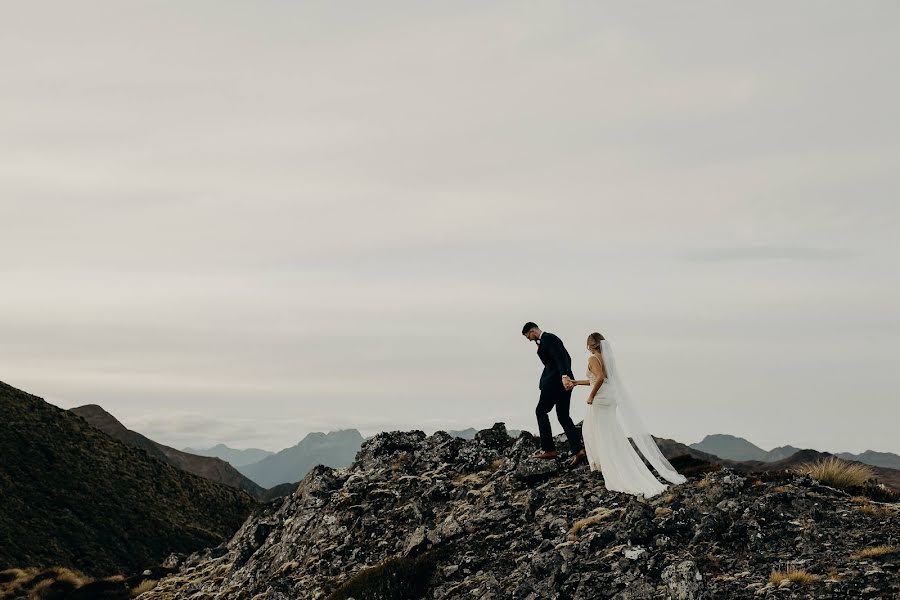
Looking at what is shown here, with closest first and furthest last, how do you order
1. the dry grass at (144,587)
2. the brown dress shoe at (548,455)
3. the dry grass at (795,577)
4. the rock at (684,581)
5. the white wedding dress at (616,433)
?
the dry grass at (795,577) < the rock at (684,581) < the white wedding dress at (616,433) < the brown dress shoe at (548,455) < the dry grass at (144,587)

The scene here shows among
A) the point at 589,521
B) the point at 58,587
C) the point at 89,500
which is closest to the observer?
the point at 589,521

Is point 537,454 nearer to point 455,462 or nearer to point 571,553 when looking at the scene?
point 455,462

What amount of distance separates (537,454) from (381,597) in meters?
8.82

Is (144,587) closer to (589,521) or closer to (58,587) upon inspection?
(58,587)

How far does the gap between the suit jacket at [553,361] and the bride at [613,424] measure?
3.43 feet

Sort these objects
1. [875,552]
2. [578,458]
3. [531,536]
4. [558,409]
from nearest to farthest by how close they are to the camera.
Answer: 1. [875,552]
2. [531,536]
3. [558,409]
4. [578,458]

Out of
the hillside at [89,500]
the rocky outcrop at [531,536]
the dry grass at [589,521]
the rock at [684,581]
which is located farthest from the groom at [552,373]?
the hillside at [89,500]

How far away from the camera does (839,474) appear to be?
26.1 m

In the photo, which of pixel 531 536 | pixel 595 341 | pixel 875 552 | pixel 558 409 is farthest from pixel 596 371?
pixel 875 552

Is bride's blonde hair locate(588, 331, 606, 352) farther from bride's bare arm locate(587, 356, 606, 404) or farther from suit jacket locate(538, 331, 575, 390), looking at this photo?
suit jacket locate(538, 331, 575, 390)

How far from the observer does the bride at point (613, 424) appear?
24.5 metres

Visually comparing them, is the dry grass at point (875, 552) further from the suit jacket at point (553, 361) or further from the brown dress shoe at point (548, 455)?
the brown dress shoe at point (548, 455)

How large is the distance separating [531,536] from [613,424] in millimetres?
4213

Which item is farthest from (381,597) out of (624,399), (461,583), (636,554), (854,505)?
(854,505)
